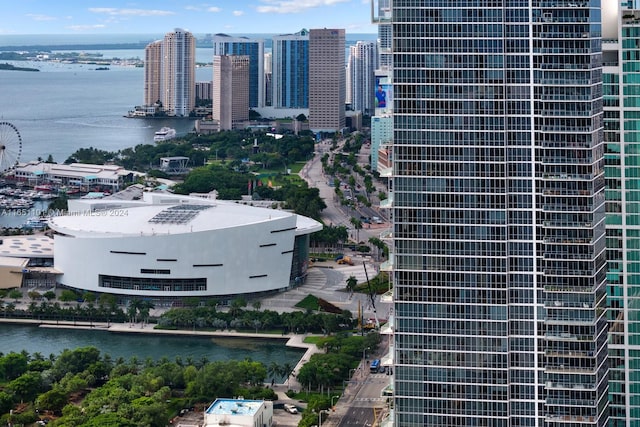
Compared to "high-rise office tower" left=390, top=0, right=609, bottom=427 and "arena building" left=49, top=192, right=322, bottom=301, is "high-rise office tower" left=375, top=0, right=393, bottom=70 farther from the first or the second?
"arena building" left=49, top=192, right=322, bottom=301

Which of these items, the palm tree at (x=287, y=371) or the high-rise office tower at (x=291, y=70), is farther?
the high-rise office tower at (x=291, y=70)

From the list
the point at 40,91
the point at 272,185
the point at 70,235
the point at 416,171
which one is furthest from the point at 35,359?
the point at 40,91

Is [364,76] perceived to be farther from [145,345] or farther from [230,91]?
[145,345]

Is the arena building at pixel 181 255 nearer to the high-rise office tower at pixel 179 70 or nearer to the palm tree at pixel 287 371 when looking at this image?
the palm tree at pixel 287 371

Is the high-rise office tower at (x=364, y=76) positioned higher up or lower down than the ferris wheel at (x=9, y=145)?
higher up

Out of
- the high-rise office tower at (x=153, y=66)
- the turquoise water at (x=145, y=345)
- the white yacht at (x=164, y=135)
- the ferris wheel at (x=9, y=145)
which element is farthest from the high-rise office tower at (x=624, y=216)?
the high-rise office tower at (x=153, y=66)
